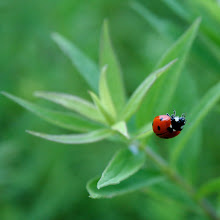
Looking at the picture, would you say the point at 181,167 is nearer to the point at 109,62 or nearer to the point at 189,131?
the point at 189,131

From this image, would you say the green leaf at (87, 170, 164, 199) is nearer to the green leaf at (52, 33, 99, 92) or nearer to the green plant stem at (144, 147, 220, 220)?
the green plant stem at (144, 147, 220, 220)

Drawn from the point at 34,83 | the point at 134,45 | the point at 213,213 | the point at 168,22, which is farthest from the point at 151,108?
the point at 134,45

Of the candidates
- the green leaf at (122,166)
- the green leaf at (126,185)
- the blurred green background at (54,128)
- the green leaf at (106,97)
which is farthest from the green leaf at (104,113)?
the blurred green background at (54,128)

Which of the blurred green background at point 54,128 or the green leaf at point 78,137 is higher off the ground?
the green leaf at point 78,137

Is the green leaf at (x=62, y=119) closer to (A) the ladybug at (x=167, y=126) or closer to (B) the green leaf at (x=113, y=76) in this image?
(B) the green leaf at (x=113, y=76)

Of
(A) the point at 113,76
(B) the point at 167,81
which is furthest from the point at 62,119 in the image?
(B) the point at 167,81

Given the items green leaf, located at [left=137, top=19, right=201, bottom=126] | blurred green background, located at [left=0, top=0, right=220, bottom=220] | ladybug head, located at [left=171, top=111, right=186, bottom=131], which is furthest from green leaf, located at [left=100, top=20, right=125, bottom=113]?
blurred green background, located at [left=0, top=0, right=220, bottom=220]

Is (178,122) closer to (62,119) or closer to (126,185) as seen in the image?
(126,185)
